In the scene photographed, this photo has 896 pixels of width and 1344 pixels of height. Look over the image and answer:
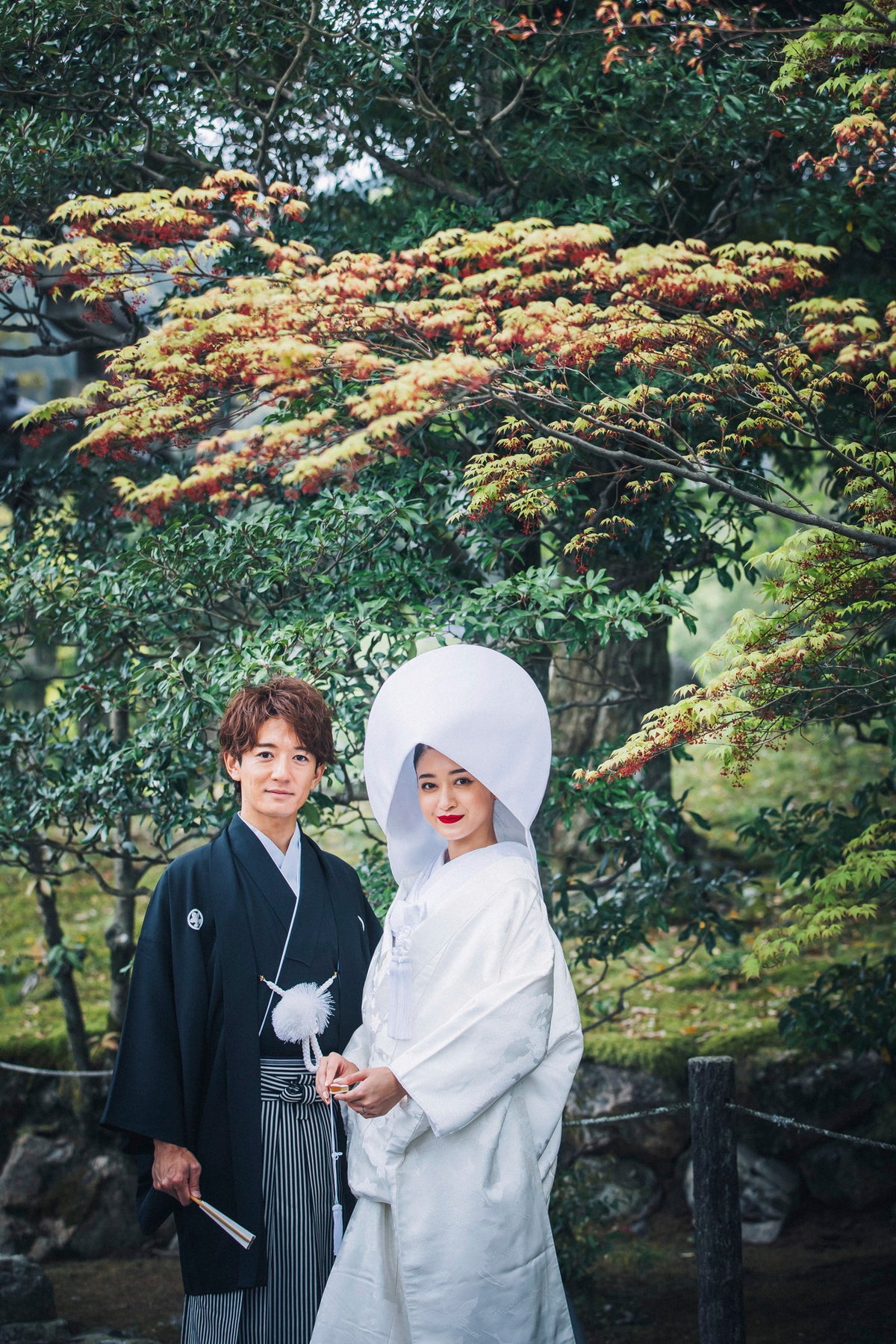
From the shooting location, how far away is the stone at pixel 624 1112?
5703mm

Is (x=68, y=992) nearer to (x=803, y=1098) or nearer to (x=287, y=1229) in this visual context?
(x=287, y=1229)

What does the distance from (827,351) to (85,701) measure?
3.35 metres

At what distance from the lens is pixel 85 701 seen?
4.43 meters

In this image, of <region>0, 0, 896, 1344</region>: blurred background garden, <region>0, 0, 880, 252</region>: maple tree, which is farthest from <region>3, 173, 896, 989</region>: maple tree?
<region>0, 0, 880, 252</region>: maple tree

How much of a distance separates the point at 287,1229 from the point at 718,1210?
147 cm

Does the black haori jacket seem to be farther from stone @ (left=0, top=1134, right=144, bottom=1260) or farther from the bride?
stone @ (left=0, top=1134, right=144, bottom=1260)

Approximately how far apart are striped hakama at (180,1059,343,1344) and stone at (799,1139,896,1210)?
383cm

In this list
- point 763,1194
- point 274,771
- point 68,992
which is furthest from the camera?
point 68,992

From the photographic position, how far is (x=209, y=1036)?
2.62 meters

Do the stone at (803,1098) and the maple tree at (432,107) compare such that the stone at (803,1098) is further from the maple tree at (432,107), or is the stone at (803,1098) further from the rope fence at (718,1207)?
the maple tree at (432,107)

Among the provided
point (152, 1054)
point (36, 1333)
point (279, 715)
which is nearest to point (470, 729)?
point (279, 715)

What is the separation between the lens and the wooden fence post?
3.35 metres

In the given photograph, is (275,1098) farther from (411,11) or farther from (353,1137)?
(411,11)

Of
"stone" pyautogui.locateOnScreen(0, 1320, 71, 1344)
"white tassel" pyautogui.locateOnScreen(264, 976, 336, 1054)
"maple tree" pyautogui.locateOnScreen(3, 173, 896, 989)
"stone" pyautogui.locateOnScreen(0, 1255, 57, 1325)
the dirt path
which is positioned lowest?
the dirt path
